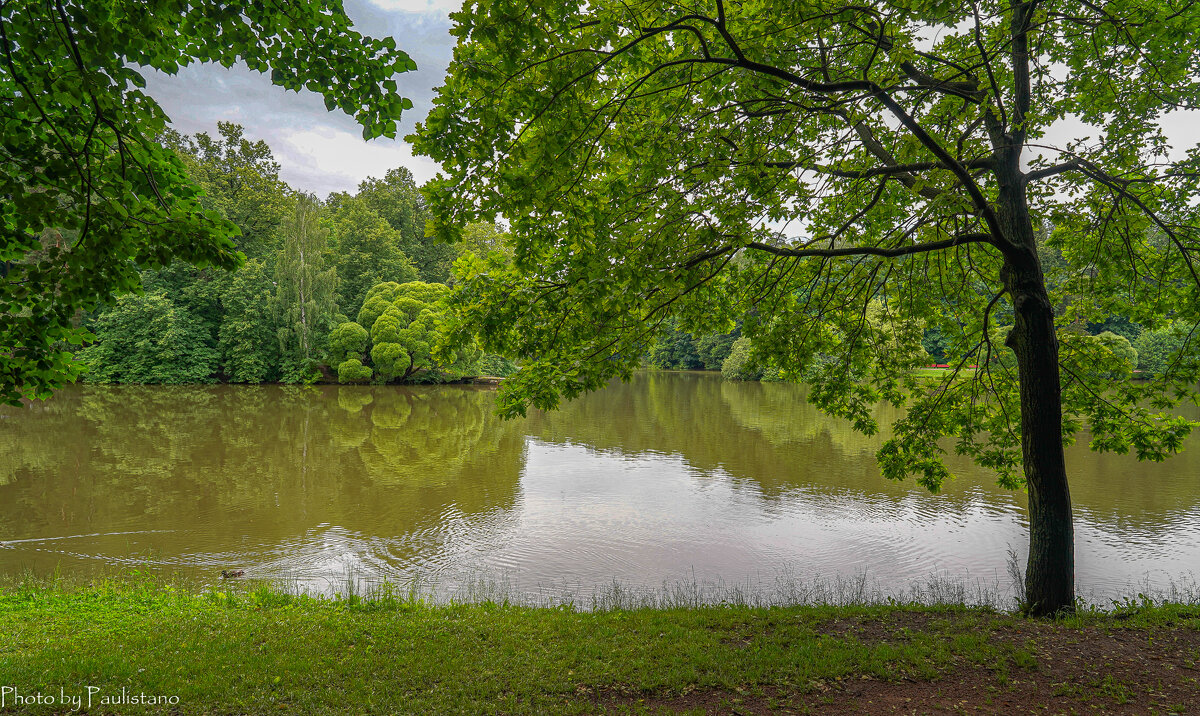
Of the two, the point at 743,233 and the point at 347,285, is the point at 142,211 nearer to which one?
the point at 743,233

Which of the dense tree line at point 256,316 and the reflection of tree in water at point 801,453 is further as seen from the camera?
the dense tree line at point 256,316

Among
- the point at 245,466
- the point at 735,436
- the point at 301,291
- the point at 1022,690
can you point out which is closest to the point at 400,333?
the point at 301,291

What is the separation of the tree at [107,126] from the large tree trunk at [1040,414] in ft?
20.8

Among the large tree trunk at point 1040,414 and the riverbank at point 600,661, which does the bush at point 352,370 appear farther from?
the large tree trunk at point 1040,414

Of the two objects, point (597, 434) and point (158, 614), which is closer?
point (158, 614)

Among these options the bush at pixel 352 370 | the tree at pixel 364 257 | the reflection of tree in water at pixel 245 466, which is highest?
the tree at pixel 364 257

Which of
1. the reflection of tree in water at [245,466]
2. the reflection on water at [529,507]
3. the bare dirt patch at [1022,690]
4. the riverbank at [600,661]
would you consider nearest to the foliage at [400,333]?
the reflection of tree in water at [245,466]

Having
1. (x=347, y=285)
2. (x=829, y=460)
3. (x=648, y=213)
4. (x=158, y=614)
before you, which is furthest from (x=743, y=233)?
(x=347, y=285)

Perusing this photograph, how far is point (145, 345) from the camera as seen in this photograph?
1436 inches

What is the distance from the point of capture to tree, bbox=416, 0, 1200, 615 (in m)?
4.58

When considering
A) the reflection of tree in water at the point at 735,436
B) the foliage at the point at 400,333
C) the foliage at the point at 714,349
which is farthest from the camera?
the foliage at the point at 714,349

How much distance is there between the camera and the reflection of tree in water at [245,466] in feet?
39.3

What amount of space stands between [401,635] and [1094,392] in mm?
8607

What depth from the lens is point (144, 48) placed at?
150 inches
